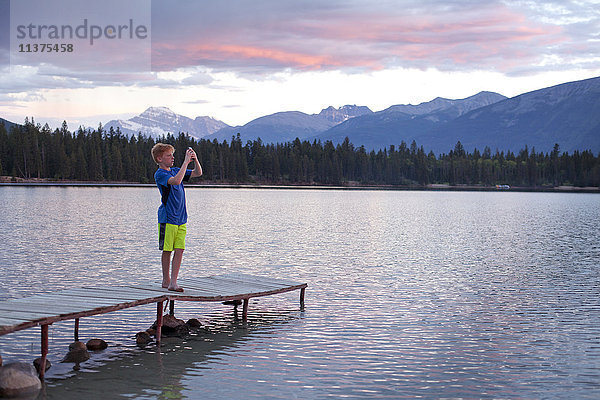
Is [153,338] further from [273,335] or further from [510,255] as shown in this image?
[510,255]

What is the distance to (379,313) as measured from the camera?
18406 millimetres

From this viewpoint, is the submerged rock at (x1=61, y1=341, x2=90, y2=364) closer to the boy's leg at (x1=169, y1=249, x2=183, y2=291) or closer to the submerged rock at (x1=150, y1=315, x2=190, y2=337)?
the submerged rock at (x1=150, y1=315, x2=190, y2=337)

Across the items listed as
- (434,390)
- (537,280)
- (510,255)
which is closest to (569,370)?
(434,390)

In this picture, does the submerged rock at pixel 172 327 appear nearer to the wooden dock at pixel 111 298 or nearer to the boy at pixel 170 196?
the wooden dock at pixel 111 298

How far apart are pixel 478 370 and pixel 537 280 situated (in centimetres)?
1410

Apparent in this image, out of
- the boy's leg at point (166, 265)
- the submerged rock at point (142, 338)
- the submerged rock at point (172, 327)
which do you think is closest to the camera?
the submerged rock at point (142, 338)

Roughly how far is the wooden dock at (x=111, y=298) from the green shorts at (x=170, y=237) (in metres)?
1.33

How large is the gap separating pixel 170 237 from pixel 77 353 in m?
3.15

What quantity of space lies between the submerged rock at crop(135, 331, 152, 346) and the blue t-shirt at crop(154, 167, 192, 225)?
2.78 meters

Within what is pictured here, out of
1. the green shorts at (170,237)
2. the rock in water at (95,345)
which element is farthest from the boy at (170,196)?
the rock in water at (95,345)

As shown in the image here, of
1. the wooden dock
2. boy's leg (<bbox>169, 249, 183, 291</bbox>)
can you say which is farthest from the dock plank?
boy's leg (<bbox>169, 249, 183, 291</bbox>)

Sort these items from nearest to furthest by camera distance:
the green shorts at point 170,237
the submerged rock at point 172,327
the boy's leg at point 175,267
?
the green shorts at point 170,237, the boy's leg at point 175,267, the submerged rock at point 172,327

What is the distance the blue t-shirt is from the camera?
1387cm

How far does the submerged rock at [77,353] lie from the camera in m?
13.0
